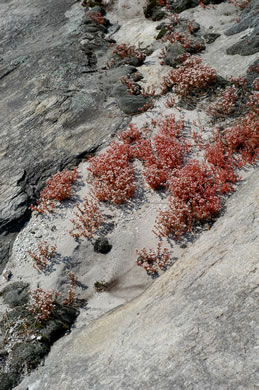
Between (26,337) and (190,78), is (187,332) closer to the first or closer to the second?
(26,337)

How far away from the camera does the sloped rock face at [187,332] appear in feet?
14.8

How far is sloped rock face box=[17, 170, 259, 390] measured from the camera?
14.8 ft

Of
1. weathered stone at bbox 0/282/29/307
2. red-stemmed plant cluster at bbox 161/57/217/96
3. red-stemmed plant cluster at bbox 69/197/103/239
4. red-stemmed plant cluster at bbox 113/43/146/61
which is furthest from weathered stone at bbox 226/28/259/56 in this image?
weathered stone at bbox 0/282/29/307

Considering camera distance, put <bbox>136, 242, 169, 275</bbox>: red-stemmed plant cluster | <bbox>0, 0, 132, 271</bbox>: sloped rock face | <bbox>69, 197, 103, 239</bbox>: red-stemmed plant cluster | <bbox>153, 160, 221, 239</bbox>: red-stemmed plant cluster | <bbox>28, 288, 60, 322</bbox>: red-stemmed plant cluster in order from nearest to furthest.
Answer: <bbox>28, 288, 60, 322</bbox>: red-stemmed plant cluster → <bbox>136, 242, 169, 275</bbox>: red-stemmed plant cluster → <bbox>153, 160, 221, 239</bbox>: red-stemmed plant cluster → <bbox>69, 197, 103, 239</bbox>: red-stemmed plant cluster → <bbox>0, 0, 132, 271</bbox>: sloped rock face

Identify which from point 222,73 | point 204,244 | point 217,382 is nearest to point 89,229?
point 204,244

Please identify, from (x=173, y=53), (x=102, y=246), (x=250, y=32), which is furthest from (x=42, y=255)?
(x=250, y=32)

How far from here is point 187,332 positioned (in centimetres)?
516

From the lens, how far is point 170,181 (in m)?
9.34

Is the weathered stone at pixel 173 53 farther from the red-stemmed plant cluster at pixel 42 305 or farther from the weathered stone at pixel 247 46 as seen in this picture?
the red-stemmed plant cluster at pixel 42 305

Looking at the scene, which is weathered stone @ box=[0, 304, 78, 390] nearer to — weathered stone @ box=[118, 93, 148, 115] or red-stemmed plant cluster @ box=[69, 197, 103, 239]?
red-stemmed plant cluster @ box=[69, 197, 103, 239]

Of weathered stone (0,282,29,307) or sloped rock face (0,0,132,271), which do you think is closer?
weathered stone (0,282,29,307)

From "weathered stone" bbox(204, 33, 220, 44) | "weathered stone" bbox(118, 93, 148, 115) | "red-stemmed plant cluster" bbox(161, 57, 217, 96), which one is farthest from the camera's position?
"weathered stone" bbox(204, 33, 220, 44)

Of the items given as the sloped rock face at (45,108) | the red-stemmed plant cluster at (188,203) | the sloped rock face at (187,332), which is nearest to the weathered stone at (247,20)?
the sloped rock face at (45,108)

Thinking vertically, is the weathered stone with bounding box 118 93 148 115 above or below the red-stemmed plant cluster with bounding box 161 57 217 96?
above
